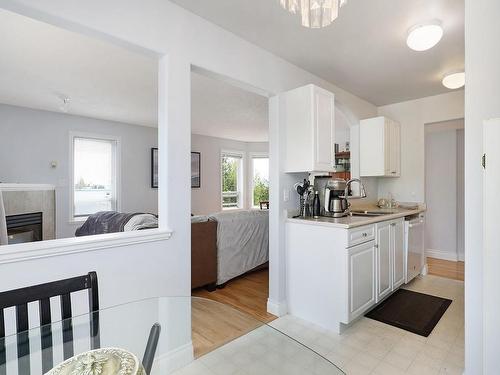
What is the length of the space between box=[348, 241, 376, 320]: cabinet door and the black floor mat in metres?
0.19

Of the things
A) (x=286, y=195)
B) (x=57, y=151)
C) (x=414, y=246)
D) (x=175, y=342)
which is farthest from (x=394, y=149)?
(x=57, y=151)

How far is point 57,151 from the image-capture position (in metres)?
4.53

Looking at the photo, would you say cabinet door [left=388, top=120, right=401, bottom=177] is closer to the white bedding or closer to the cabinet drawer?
the cabinet drawer

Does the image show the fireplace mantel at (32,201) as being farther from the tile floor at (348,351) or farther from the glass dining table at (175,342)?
the tile floor at (348,351)

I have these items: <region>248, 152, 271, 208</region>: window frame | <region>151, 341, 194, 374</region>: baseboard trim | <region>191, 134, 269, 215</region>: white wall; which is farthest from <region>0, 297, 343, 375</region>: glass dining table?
<region>248, 152, 271, 208</region>: window frame

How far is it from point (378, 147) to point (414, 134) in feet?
2.58

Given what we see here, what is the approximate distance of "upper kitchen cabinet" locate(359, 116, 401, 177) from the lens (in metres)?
3.60

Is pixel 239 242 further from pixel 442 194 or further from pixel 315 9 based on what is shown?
pixel 442 194

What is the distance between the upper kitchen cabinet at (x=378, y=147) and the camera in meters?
3.60

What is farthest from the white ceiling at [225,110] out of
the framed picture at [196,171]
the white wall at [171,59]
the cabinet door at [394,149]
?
the cabinet door at [394,149]

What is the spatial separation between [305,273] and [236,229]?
1182 millimetres

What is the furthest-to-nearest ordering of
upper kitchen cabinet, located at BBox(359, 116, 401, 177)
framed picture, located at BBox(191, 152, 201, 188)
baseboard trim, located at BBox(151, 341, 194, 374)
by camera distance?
framed picture, located at BBox(191, 152, 201, 188), upper kitchen cabinet, located at BBox(359, 116, 401, 177), baseboard trim, located at BBox(151, 341, 194, 374)

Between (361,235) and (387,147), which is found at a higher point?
(387,147)

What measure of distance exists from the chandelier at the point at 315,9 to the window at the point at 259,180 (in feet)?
21.2
